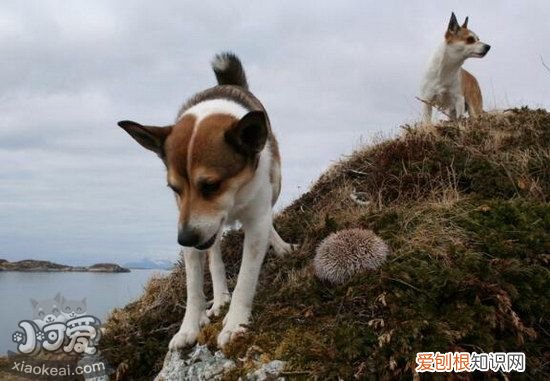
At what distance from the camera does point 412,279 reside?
387 centimetres

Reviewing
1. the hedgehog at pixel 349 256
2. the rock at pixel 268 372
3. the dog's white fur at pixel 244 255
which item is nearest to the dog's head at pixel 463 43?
the dog's white fur at pixel 244 255

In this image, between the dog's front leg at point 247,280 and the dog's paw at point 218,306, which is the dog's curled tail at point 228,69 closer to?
the dog's front leg at point 247,280

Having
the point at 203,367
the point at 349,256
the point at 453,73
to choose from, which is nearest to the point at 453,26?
the point at 453,73

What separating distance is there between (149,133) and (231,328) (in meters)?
1.46

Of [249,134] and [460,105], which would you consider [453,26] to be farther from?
[249,134]

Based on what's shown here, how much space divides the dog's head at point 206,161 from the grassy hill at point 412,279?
0.81m

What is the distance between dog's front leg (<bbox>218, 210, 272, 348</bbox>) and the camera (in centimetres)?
406

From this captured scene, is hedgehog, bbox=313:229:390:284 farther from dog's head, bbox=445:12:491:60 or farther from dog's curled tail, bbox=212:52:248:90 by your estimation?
dog's head, bbox=445:12:491:60

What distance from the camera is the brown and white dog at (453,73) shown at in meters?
11.2

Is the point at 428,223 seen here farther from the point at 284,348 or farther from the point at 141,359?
the point at 141,359

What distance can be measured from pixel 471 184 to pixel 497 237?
5.62ft

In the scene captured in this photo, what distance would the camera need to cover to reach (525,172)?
602cm

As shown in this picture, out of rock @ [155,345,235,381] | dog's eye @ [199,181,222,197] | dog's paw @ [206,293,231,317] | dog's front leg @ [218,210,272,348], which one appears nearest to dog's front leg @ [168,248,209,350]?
dog's paw @ [206,293,231,317]

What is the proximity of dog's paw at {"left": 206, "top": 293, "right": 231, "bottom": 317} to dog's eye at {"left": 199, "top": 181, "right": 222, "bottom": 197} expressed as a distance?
123 centimetres
